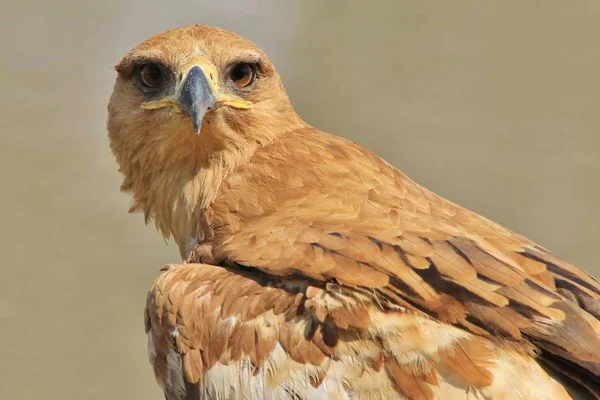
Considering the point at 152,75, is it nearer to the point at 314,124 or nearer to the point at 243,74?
the point at 243,74

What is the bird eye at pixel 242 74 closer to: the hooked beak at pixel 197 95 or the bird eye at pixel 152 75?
the hooked beak at pixel 197 95

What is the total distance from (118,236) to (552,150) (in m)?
4.19

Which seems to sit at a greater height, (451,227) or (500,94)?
(451,227)

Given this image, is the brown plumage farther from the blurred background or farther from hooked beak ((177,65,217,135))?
the blurred background

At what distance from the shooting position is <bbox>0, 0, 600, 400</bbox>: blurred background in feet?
26.9

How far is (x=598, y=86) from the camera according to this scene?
991cm

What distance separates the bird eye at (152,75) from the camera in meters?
4.05

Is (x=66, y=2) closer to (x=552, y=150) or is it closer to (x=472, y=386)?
(x=552, y=150)

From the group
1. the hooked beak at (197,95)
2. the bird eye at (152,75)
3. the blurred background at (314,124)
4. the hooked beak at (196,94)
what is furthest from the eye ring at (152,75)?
the blurred background at (314,124)

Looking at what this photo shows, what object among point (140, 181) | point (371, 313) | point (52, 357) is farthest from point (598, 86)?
point (371, 313)

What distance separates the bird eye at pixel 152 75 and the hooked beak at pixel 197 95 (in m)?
0.12

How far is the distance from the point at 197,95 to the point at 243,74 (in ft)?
1.29

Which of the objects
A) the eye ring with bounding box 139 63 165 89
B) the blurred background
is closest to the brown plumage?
the eye ring with bounding box 139 63 165 89

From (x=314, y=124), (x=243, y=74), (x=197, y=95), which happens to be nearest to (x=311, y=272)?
(x=197, y=95)
